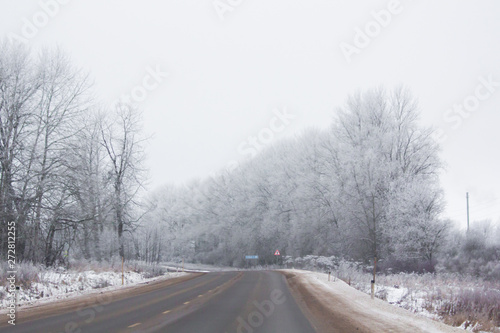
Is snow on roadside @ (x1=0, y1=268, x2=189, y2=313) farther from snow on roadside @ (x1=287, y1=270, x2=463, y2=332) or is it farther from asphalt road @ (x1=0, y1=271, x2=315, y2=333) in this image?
snow on roadside @ (x1=287, y1=270, x2=463, y2=332)

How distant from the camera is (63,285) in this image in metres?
17.6

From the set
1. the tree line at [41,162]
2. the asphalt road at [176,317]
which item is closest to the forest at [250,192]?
the tree line at [41,162]

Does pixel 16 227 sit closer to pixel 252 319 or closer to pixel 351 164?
pixel 252 319

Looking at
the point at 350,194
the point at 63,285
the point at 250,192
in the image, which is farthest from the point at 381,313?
the point at 250,192

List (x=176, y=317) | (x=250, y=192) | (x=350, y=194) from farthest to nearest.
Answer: (x=250, y=192) → (x=350, y=194) → (x=176, y=317)

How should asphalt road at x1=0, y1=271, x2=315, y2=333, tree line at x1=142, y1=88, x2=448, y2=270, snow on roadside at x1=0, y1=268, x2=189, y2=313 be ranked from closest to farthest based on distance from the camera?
asphalt road at x1=0, y1=271, x2=315, y2=333 < snow on roadside at x1=0, y1=268, x2=189, y2=313 < tree line at x1=142, y1=88, x2=448, y2=270

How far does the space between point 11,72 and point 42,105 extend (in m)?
2.80

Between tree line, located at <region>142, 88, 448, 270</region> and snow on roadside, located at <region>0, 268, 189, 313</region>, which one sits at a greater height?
tree line, located at <region>142, 88, 448, 270</region>

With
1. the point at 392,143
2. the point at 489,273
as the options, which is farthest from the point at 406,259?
the point at 392,143

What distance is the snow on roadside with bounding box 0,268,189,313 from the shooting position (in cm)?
1477

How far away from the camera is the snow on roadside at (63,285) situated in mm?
14766

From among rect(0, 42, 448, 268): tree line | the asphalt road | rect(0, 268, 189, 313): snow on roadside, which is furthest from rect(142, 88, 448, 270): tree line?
the asphalt road

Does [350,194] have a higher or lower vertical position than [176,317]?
higher

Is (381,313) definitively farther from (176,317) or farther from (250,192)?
(250,192)
